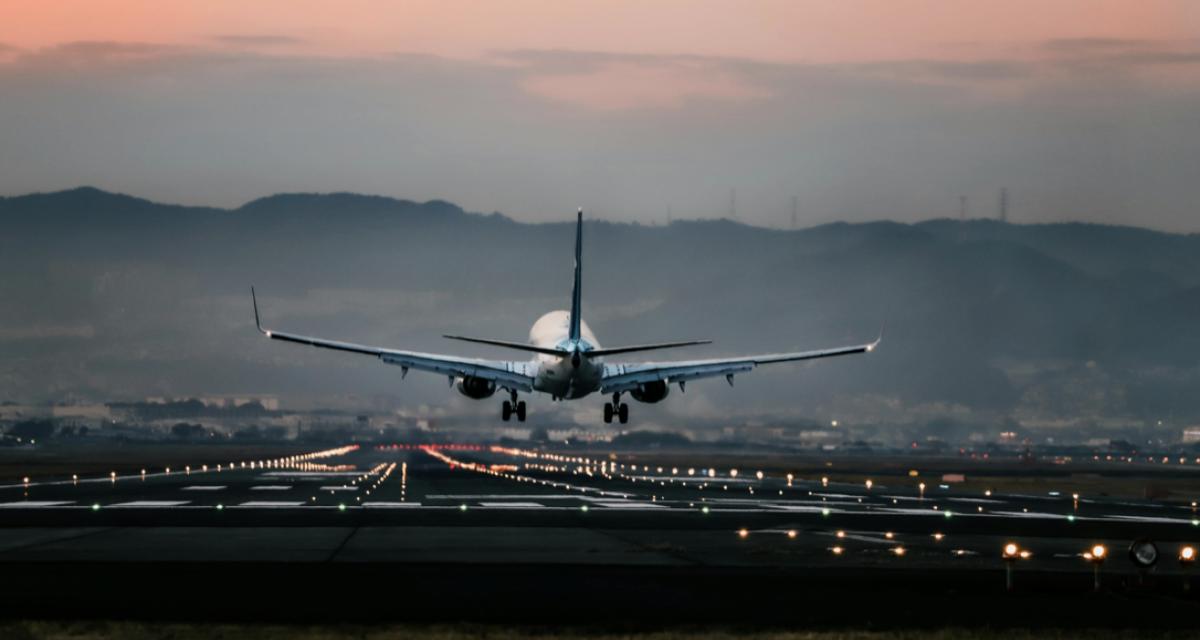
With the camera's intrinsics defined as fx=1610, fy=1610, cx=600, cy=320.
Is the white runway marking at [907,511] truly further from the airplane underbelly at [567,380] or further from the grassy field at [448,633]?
the grassy field at [448,633]

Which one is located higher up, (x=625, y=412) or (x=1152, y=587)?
(x=625, y=412)

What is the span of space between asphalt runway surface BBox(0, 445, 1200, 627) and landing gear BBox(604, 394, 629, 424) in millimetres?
16553

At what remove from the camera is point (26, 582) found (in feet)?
114

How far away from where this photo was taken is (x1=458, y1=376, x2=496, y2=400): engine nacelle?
94.1m

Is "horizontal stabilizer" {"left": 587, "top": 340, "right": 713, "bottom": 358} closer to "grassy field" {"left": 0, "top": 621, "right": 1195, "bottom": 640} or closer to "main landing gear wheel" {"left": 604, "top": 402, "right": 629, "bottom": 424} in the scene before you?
"main landing gear wheel" {"left": 604, "top": 402, "right": 629, "bottom": 424}

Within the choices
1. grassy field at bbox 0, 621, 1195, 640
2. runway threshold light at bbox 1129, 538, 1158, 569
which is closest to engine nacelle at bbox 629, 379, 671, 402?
runway threshold light at bbox 1129, 538, 1158, 569

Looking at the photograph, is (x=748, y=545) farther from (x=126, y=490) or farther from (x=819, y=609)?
(x=126, y=490)

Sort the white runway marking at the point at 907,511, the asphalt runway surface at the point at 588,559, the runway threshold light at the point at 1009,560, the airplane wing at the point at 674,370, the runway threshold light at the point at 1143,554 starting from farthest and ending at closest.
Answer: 1. the airplane wing at the point at 674,370
2. the white runway marking at the point at 907,511
3. the runway threshold light at the point at 1143,554
4. the runway threshold light at the point at 1009,560
5. the asphalt runway surface at the point at 588,559

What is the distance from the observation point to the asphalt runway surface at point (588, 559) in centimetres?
3122

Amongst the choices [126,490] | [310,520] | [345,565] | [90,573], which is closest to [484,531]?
[310,520]

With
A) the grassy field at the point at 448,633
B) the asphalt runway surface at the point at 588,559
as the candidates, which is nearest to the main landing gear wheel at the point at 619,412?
the asphalt runway surface at the point at 588,559

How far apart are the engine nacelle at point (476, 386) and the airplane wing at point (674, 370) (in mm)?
6686

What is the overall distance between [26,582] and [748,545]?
20.9 meters

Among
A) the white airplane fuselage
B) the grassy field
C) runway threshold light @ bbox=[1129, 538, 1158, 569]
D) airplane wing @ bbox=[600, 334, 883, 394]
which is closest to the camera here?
the grassy field
